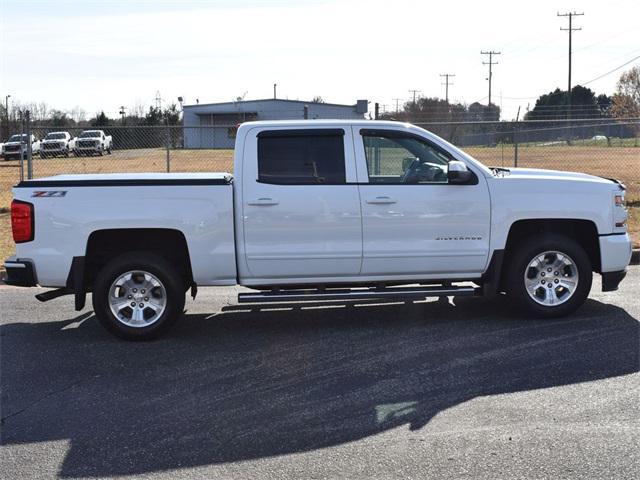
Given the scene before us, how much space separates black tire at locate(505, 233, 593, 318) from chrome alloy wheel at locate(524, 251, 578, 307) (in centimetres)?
3

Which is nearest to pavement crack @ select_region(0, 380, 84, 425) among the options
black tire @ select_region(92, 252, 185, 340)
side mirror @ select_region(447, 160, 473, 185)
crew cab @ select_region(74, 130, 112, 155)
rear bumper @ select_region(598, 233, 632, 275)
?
black tire @ select_region(92, 252, 185, 340)

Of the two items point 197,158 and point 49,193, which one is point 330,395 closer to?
point 49,193

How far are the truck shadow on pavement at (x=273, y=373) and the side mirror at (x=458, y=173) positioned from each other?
1371mm

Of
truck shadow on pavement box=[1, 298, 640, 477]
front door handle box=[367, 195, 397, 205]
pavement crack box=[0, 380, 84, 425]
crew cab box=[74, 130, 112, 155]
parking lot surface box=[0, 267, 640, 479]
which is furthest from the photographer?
crew cab box=[74, 130, 112, 155]

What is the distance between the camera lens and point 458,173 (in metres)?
6.84

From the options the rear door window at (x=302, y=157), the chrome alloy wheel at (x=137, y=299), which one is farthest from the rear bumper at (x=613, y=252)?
the chrome alloy wheel at (x=137, y=299)

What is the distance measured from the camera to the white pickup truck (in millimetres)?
6676

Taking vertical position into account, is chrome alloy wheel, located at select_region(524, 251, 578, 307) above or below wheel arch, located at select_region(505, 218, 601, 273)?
below

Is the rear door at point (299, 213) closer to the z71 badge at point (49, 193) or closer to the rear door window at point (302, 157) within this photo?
the rear door window at point (302, 157)

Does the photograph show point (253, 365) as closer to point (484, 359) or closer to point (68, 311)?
point (484, 359)

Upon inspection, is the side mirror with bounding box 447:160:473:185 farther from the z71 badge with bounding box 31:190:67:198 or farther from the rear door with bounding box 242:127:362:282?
the z71 badge with bounding box 31:190:67:198

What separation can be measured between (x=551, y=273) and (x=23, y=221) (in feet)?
16.1

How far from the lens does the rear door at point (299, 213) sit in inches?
267

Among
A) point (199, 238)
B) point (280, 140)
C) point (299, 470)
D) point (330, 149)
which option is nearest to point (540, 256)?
point (330, 149)
